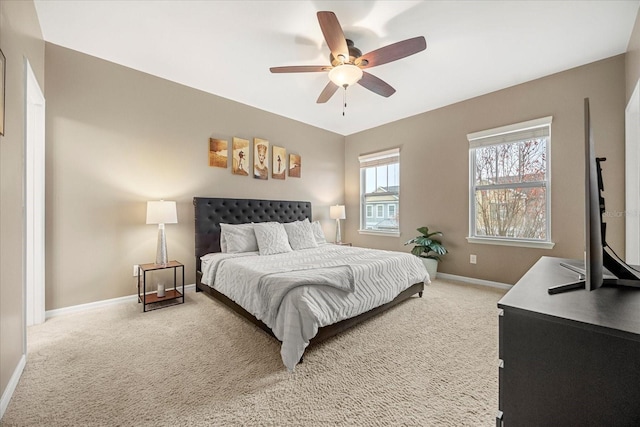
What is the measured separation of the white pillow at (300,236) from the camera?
3687 mm

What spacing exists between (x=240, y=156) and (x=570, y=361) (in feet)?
13.2

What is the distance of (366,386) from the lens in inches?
63.6

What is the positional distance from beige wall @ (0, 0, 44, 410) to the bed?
1.40 metres

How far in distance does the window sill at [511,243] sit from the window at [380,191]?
4.32ft

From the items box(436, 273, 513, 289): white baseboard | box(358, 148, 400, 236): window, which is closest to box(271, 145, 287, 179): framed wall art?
box(358, 148, 400, 236): window

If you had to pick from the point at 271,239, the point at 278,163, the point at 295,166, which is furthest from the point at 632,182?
the point at 278,163

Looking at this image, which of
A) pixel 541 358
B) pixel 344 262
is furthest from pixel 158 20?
pixel 541 358

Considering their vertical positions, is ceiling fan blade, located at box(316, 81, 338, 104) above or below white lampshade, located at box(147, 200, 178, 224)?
above

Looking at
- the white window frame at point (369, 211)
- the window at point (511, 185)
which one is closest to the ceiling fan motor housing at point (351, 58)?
the window at point (511, 185)

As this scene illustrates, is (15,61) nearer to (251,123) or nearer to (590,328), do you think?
(251,123)

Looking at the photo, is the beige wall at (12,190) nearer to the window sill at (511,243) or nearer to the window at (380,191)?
the window at (380,191)

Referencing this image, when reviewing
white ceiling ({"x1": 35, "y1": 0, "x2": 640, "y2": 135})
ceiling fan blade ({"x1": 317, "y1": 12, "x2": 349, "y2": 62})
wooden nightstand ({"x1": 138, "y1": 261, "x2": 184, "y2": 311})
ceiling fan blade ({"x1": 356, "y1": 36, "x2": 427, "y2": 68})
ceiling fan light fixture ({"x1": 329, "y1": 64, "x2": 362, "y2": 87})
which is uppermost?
white ceiling ({"x1": 35, "y1": 0, "x2": 640, "y2": 135})

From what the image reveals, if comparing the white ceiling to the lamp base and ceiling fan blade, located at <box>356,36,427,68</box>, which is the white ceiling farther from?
the lamp base

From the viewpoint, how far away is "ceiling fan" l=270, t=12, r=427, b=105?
2.00 metres
